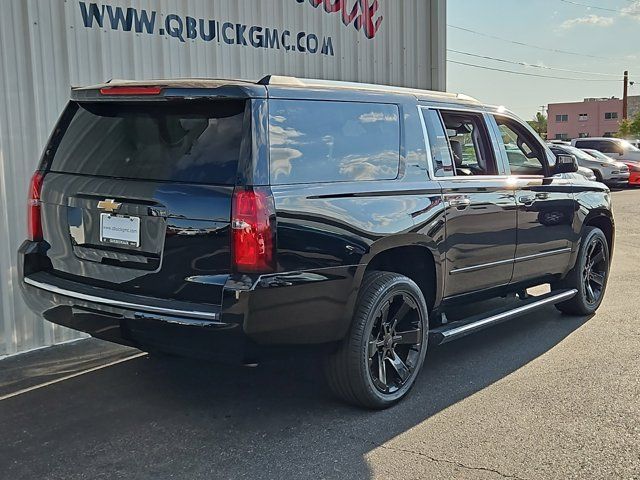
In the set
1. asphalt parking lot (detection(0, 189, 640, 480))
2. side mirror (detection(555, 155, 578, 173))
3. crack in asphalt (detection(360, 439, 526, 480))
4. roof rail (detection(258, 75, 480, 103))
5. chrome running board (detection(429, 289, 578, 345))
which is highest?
roof rail (detection(258, 75, 480, 103))

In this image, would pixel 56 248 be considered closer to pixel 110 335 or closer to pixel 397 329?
pixel 110 335

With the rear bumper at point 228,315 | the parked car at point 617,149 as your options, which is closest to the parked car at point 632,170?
the parked car at point 617,149

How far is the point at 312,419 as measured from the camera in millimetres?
4176

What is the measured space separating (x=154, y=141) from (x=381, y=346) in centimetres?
184

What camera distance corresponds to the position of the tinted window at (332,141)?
367 cm

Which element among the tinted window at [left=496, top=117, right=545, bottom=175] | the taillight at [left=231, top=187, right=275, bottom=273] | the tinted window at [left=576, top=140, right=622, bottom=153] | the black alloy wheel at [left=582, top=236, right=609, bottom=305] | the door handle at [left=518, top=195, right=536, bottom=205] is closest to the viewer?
the taillight at [left=231, top=187, right=275, bottom=273]

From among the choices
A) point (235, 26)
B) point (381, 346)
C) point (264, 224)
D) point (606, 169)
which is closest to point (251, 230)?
point (264, 224)

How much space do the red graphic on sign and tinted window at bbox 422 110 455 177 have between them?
3560 millimetres

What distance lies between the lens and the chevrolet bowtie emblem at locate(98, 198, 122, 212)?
12.3 feet

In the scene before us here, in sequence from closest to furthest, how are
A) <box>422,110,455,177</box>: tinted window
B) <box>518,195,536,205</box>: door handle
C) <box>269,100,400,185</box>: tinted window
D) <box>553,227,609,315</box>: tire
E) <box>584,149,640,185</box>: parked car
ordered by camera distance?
<box>269,100,400,185</box>: tinted window
<box>422,110,455,177</box>: tinted window
<box>518,195,536,205</box>: door handle
<box>553,227,609,315</box>: tire
<box>584,149,640,185</box>: parked car

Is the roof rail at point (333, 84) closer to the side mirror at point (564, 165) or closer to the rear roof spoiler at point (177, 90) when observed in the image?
the rear roof spoiler at point (177, 90)

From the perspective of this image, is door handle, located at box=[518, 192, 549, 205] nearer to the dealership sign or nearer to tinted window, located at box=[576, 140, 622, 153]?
the dealership sign

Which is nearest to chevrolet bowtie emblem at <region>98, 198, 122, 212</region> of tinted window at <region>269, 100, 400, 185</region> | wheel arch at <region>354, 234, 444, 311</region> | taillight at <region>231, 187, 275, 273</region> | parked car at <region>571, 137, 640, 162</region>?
taillight at <region>231, 187, 275, 273</region>

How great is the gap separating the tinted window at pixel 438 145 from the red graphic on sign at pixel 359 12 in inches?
140
